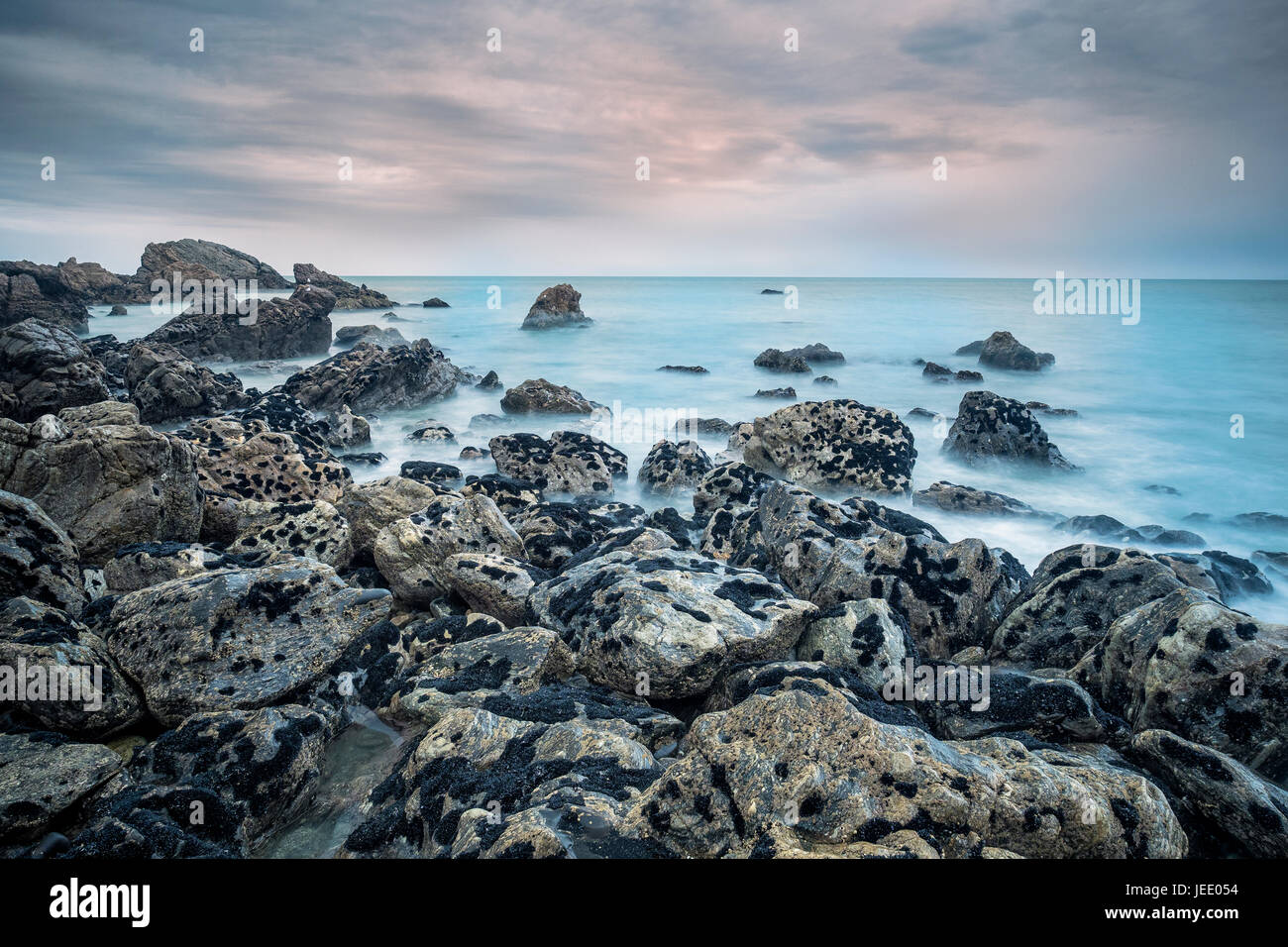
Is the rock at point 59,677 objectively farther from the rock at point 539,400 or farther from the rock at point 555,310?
the rock at point 555,310

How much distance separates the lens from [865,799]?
3072mm

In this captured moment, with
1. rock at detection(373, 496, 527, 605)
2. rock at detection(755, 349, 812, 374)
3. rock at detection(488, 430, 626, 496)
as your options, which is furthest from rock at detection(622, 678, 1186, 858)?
rock at detection(755, 349, 812, 374)

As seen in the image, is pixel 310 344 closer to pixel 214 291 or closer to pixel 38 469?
pixel 214 291

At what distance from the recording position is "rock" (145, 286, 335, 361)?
2647 cm

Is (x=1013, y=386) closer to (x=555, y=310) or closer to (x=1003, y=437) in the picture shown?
(x=1003, y=437)

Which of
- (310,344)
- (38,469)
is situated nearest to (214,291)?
(310,344)

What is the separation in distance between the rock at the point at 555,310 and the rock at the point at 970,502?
36.8 m

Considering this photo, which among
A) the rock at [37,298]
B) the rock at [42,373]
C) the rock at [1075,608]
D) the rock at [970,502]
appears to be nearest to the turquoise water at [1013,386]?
the rock at [970,502]

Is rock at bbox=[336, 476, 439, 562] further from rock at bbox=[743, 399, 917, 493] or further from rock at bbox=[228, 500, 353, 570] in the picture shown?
rock at bbox=[743, 399, 917, 493]

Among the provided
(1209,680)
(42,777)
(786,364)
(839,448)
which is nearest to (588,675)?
(42,777)

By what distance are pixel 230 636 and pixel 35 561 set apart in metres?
2.12

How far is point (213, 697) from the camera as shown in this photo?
4898 millimetres
